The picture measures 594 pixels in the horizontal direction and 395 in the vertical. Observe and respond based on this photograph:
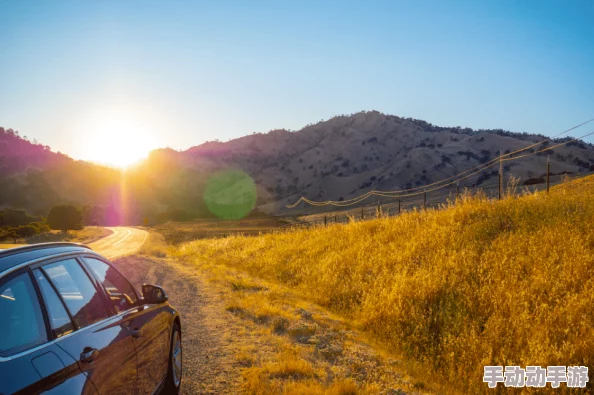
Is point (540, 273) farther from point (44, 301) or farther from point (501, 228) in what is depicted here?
point (44, 301)

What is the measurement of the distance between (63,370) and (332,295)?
30.2 feet

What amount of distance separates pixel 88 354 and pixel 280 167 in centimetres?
10895

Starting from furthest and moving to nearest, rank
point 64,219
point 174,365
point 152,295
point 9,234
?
point 64,219
point 9,234
point 174,365
point 152,295

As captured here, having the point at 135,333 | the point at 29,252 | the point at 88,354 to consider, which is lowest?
the point at 135,333

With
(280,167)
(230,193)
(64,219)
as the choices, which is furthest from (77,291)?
(280,167)

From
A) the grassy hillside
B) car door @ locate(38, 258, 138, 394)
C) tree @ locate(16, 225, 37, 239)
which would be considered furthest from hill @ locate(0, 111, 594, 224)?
car door @ locate(38, 258, 138, 394)

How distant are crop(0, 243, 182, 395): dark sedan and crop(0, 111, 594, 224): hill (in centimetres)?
6374

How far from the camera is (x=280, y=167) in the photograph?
111688mm

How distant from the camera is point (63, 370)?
2.72 m

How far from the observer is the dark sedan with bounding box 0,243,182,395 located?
8.39 ft

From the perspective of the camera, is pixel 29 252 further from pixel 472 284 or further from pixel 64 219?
pixel 64 219

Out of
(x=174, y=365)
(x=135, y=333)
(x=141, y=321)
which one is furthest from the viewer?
(x=174, y=365)

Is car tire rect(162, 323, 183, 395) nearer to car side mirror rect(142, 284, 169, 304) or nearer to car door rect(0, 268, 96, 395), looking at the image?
car side mirror rect(142, 284, 169, 304)

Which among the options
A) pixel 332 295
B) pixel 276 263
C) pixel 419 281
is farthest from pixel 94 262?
pixel 276 263
